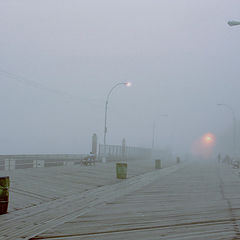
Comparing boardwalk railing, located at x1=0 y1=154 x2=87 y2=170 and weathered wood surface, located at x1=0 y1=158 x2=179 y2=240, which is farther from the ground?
weathered wood surface, located at x1=0 y1=158 x2=179 y2=240

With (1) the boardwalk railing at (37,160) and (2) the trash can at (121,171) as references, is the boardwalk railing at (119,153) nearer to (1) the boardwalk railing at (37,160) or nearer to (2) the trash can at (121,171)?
(1) the boardwalk railing at (37,160)

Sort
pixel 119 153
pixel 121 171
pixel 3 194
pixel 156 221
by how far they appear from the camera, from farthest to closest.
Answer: pixel 119 153
pixel 121 171
pixel 3 194
pixel 156 221

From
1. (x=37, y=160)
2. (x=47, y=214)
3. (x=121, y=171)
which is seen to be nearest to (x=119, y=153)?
(x=37, y=160)

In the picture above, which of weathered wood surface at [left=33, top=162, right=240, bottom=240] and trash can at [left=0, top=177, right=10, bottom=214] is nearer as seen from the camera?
weathered wood surface at [left=33, top=162, right=240, bottom=240]

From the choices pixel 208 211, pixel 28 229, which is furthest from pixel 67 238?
pixel 208 211

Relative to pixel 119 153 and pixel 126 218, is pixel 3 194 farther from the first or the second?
pixel 119 153

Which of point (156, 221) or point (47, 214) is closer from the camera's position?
point (156, 221)

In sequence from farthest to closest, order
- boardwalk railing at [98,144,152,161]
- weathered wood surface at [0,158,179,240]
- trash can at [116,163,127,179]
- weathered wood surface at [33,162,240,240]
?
boardwalk railing at [98,144,152,161]
trash can at [116,163,127,179]
weathered wood surface at [0,158,179,240]
weathered wood surface at [33,162,240,240]

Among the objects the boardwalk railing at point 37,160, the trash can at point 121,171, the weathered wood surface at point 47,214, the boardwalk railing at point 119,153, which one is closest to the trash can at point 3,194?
the weathered wood surface at point 47,214

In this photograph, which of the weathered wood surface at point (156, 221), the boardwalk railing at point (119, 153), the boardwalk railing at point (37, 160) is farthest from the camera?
the boardwalk railing at point (119, 153)

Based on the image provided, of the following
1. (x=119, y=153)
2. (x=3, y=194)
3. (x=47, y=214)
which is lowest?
(x=119, y=153)

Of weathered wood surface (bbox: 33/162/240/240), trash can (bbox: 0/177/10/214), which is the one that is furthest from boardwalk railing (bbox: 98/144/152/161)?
trash can (bbox: 0/177/10/214)

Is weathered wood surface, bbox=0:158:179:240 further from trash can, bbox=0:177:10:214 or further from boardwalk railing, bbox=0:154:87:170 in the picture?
boardwalk railing, bbox=0:154:87:170

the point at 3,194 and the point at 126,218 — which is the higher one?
the point at 3,194
